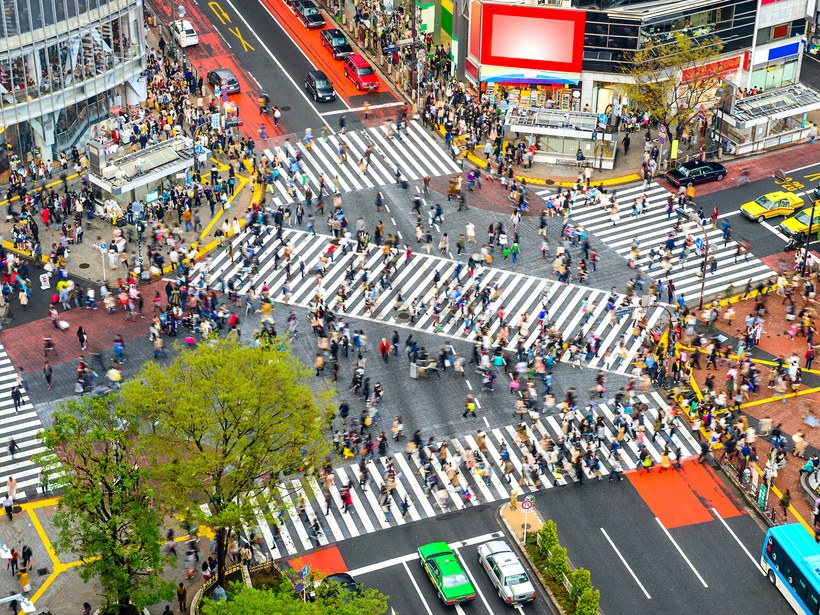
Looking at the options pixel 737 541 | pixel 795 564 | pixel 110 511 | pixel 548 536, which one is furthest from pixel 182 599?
pixel 795 564

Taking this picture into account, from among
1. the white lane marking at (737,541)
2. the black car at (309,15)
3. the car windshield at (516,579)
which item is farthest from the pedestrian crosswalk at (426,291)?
the black car at (309,15)

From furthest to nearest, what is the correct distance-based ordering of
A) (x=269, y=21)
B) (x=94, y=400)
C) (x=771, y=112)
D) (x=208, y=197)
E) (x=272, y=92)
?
(x=269, y=21), (x=272, y=92), (x=771, y=112), (x=208, y=197), (x=94, y=400)

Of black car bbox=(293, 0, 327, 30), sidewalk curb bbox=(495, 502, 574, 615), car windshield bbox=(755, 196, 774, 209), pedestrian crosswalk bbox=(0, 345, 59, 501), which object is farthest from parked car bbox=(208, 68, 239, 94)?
sidewalk curb bbox=(495, 502, 574, 615)

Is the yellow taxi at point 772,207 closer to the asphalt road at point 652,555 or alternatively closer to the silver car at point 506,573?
the asphalt road at point 652,555

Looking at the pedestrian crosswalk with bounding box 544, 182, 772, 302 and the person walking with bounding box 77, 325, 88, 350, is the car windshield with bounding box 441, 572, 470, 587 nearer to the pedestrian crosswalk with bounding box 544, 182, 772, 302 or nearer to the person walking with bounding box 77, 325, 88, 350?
the person walking with bounding box 77, 325, 88, 350

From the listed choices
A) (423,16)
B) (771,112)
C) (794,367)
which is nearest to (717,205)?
(771,112)

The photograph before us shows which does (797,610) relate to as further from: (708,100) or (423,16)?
(423,16)
